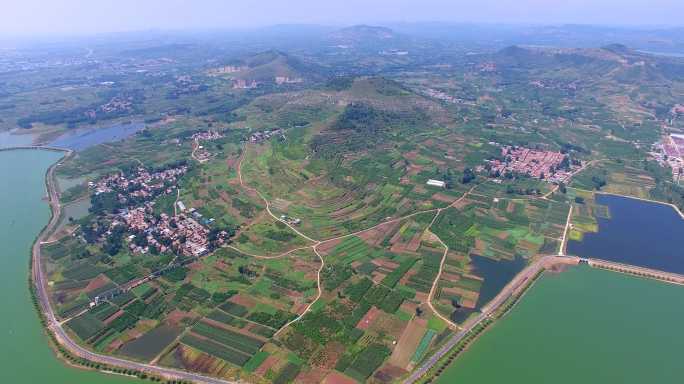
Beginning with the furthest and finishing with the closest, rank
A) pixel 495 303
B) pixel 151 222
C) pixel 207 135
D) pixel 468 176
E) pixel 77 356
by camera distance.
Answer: pixel 207 135 < pixel 468 176 < pixel 151 222 < pixel 495 303 < pixel 77 356

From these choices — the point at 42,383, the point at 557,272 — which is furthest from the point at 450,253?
the point at 42,383

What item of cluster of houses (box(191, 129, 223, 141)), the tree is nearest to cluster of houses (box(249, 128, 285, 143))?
cluster of houses (box(191, 129, 223, 141))

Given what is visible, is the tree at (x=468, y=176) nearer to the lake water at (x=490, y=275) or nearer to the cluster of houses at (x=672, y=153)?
the lake water at (x=490, y=275)

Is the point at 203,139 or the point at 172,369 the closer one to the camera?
the point at 172,369

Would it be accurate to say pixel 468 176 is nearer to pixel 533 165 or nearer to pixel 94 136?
pixel 533 165

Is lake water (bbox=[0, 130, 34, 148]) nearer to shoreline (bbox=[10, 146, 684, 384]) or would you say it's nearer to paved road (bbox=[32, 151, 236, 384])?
paved road (bbox=[32, 151, 236, 384])

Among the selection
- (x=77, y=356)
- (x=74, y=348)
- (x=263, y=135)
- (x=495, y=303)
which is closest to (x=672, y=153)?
(x=495, y=303)

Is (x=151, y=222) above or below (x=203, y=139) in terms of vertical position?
below
